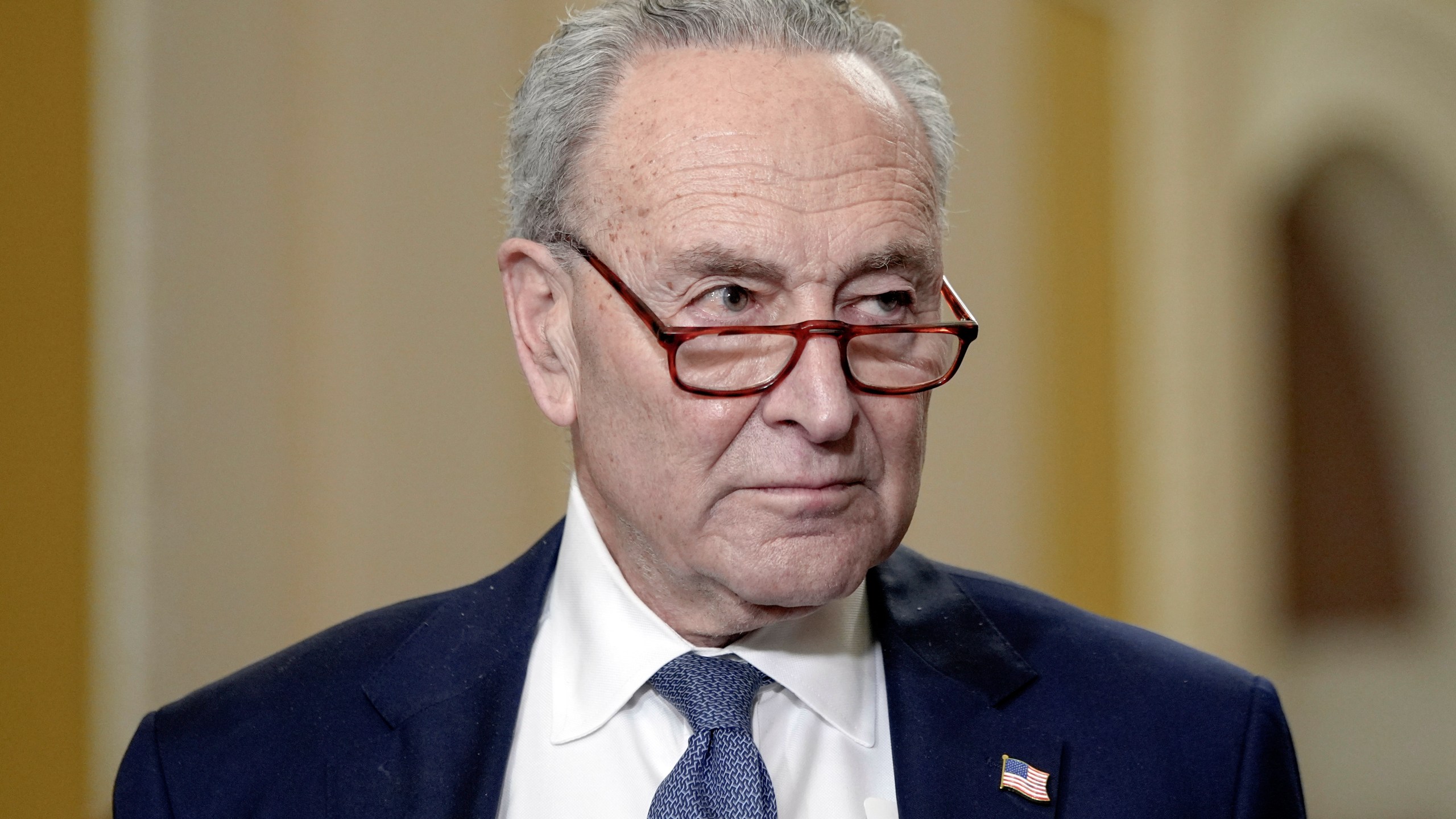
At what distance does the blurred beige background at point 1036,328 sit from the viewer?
3.39 metres

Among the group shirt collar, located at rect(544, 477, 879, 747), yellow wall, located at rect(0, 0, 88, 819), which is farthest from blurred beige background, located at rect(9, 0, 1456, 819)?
shirt collar, located at rect(544, 477, 879, 747)

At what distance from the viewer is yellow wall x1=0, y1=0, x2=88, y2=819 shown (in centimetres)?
297

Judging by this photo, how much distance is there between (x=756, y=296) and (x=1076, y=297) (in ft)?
14.5

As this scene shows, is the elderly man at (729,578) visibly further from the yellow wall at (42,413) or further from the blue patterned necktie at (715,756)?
the yellow wall at (42,413)

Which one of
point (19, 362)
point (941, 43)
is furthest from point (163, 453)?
point (941, 43)

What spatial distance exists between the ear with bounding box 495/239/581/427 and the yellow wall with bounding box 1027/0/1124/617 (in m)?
4.03

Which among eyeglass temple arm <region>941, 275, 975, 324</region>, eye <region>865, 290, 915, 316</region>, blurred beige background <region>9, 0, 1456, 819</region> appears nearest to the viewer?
eye <region>865, 290, 915, 316</region>

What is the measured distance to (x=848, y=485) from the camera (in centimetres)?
172

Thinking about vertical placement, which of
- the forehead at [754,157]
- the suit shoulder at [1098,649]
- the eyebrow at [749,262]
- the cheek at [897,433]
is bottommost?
the suit shoulder at [1098,649]

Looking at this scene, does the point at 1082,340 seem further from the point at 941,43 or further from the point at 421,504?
the point at 421,504

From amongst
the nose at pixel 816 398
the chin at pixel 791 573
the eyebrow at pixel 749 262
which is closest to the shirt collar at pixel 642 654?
the chin at pixel 791 573

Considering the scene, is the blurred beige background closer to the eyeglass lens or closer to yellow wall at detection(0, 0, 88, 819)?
yellow wall at detection(0, 0, 88, 819)

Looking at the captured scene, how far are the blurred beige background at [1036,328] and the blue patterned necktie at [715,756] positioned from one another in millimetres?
1848

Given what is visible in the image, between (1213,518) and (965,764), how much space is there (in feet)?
14.2
